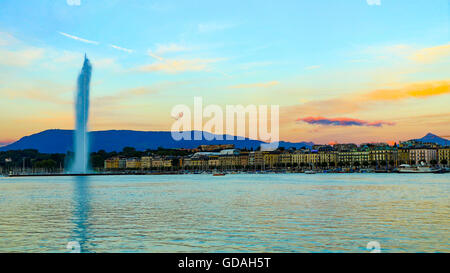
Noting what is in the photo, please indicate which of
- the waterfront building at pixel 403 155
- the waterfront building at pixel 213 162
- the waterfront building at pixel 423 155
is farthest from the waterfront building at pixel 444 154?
the waterfront building at pixel 213 162

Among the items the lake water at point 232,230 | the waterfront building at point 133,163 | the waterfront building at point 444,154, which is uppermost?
the waterfront building at point 444,154

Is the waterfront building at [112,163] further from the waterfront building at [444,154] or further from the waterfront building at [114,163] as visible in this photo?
the waterfront building at [444,154]

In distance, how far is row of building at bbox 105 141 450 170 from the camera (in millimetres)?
129875

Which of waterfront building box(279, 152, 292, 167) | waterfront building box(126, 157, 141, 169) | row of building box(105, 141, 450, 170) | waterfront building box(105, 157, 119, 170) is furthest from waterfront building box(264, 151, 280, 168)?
waterfront building box(105, 157, 119, 170)

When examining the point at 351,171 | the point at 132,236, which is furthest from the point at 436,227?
the point at 351,171

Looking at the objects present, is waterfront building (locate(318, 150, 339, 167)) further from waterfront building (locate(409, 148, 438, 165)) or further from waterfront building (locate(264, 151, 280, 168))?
waterfront building (locate(409, 148, 438, 165))

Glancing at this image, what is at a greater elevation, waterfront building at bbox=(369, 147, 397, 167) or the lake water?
waterfront building at bbox=(369, 147, 397, 167)

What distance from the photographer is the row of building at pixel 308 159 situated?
426 ft

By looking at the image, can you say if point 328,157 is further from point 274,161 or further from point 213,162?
point 213,162

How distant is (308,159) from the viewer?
480 feet

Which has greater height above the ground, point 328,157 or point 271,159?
point 328,157

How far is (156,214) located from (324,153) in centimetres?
13008

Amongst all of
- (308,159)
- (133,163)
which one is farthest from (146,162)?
(308,159)

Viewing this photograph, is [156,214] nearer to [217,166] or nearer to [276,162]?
[276,162]
